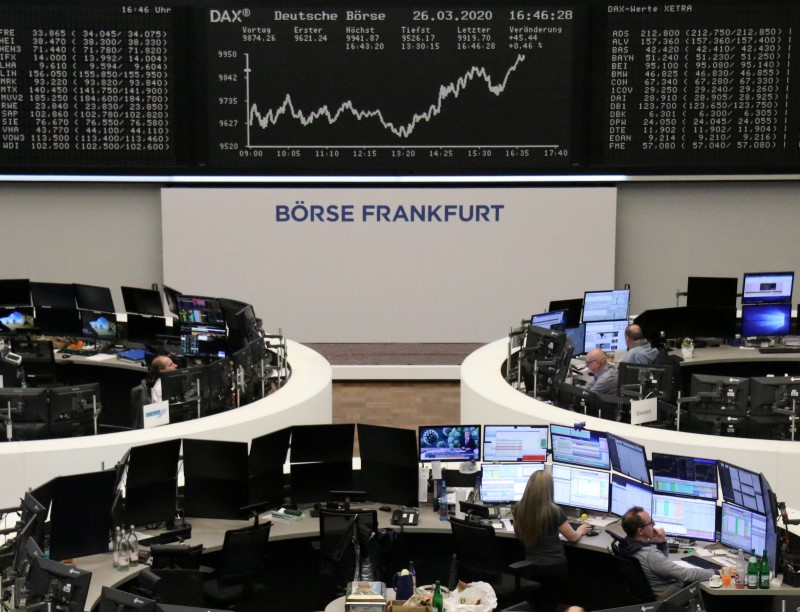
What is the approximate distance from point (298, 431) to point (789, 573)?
3219 mm

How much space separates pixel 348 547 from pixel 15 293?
6277 mm

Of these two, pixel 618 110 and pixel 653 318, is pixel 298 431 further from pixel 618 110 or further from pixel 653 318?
pixel 618 110

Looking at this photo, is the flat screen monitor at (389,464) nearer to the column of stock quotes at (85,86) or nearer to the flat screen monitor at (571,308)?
the flat screen monitor at (571,308)

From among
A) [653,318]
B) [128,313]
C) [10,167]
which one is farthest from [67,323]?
[653,318]

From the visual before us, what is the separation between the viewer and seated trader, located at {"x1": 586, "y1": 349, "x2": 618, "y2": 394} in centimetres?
1052

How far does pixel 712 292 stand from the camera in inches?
486

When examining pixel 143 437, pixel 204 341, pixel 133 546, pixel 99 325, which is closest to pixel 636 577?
pixel 133 546

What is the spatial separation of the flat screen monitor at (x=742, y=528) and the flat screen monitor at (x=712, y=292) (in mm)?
5064

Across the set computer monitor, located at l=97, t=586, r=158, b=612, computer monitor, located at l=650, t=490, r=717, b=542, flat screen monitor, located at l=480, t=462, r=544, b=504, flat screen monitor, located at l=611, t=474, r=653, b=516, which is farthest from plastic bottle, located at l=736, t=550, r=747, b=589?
computer monitor, located at l=97, t=586, r=158, b=612

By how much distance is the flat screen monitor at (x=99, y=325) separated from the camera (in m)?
A: 12.1

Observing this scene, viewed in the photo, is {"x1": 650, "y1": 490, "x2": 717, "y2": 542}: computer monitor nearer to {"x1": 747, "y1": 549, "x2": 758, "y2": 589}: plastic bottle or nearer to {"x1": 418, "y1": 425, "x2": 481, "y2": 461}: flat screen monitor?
{"x1": 747, "y1": 549, "x2": 758, "y2": 589}: plastic bottle

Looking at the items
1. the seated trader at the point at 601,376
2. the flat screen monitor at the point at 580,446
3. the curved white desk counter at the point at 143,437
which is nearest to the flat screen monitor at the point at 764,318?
the seated trader at the point at 601,376

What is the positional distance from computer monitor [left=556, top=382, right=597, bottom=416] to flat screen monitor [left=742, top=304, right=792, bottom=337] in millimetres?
3160

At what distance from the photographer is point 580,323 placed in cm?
1194
